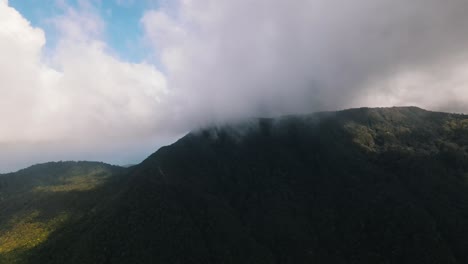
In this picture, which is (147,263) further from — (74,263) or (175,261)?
(74,263)

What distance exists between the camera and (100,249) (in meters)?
191

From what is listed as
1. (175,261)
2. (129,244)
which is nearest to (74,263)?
(129,244)

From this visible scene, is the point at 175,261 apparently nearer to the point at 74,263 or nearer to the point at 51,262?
the point at 74,263

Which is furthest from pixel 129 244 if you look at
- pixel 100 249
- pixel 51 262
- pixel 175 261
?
pixel 51 262

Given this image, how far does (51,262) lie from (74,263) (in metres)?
23.1

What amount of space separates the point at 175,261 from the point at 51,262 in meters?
74.7

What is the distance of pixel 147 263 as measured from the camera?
617 ft

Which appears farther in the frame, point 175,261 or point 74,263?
point 175,261

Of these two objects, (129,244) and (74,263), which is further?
(129,244)

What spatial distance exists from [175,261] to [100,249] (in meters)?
44.7

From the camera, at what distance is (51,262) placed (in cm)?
19538

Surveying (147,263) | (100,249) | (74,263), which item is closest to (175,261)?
(147,263)

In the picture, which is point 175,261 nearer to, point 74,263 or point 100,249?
point 100,249

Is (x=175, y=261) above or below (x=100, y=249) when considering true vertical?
below
